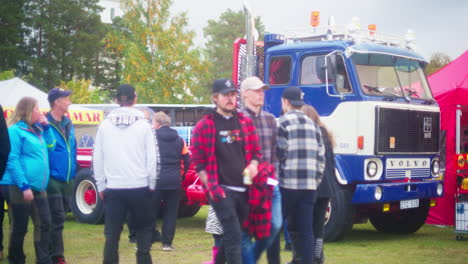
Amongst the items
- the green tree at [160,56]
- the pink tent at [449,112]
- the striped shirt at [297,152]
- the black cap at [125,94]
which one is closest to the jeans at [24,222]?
the black cap at [125,94]

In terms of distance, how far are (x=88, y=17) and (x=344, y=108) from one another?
4650cm

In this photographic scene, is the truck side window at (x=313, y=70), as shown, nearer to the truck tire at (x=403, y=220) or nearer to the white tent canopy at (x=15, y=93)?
the truck tire at (x=403, y=220)

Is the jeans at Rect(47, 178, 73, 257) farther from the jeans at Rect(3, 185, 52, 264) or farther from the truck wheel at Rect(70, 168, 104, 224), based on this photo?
the truck wheel at Rect(70, 168, 104, 224)

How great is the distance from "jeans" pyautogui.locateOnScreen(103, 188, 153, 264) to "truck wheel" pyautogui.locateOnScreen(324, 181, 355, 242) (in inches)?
166

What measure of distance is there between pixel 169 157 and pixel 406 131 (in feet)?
11.7

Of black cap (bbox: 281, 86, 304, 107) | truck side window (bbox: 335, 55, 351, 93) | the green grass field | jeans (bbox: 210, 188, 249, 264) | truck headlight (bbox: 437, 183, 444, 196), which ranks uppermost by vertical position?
truck side window (bbox: 335, 55, 351, 93)

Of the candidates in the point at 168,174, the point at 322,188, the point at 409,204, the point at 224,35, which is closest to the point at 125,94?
the point at 322,188

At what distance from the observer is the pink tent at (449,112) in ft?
37.8

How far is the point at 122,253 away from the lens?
8992mm

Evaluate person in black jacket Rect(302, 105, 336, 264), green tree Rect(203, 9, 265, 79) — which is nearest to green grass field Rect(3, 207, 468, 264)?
person in black jacket Rect(302, 105, 336, 264)

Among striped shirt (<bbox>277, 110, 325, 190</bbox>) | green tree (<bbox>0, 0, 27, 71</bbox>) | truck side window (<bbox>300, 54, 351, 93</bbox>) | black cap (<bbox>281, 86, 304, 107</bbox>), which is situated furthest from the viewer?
green tree (<bbox>0, 0, 27, 71</bbox>)

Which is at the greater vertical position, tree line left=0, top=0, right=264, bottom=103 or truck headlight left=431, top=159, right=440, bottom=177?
tree line left=0, top=0, right=264, bottom=103

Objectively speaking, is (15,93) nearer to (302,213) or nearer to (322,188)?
(322,188)

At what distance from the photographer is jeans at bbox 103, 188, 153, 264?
19.2 ft
